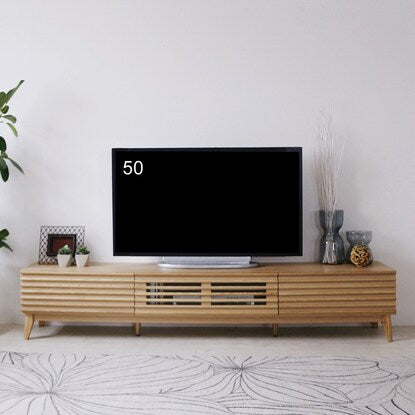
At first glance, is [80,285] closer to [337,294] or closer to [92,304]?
[92,304]

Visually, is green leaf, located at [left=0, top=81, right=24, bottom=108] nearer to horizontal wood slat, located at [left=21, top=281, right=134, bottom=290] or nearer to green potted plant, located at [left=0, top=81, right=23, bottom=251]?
green potted plant, located at [left=0, top=81, right=23, bottom=251]

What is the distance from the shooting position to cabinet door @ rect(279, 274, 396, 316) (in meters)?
3.82

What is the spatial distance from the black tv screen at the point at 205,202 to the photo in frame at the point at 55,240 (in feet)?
1.20

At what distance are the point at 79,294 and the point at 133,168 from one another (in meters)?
0.92

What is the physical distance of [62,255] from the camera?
4074mm

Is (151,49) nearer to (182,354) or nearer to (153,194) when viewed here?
(153,194)

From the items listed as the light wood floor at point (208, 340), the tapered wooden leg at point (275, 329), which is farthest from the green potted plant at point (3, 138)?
the tapered wooden leg at point (275, 329)

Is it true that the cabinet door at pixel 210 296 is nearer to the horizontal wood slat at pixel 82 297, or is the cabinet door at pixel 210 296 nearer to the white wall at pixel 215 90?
the horizontal wood slat at pixel 82 297

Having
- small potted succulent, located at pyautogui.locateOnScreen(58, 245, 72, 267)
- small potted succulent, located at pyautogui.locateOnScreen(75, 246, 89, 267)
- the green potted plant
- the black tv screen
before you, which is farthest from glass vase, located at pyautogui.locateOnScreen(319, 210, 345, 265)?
the green potted plant

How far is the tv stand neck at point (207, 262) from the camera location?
398 cm

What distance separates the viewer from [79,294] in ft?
12.7

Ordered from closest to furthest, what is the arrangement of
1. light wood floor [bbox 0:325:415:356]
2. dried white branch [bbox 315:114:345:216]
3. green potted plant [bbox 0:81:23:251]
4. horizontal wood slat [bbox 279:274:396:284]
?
light wood floor [bbox 0:325:415:356] → horizontal wood slat [bbox 279:274:396:284] → green potted plant [bbox 0:81:23:251] → dried white branch [bbox 315:114:345:216]

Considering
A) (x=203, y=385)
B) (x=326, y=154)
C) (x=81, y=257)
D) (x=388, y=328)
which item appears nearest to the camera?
(x=203, y=385)

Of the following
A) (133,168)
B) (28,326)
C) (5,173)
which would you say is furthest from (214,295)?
(5,173)
